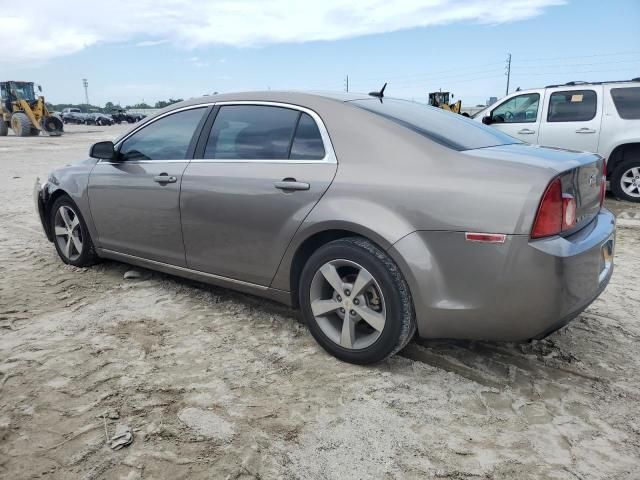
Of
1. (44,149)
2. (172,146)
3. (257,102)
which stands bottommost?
(44,149)

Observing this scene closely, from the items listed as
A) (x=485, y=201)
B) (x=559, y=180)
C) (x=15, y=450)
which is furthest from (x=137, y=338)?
(x=559, y=180)

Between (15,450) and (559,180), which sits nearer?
(15,450)

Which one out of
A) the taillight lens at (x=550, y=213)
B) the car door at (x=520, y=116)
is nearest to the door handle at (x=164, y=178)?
the taillight lens at (x=550, y=213)

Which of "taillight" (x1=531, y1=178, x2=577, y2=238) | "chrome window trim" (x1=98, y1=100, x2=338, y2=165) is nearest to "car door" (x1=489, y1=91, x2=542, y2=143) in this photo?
"chrome window trim" (x1=98, y1=100, x2=338, y2=165)

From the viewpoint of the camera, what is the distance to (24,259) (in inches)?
196

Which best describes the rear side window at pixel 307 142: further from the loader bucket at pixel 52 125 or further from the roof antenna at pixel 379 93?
the loader bucket at pixel 52 125

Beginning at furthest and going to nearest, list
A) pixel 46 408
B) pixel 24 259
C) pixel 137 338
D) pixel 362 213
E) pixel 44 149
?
pixel 44 149 < pixel 24 259 < pixel 137 338 < pixel 362 213 < pixel 46 408

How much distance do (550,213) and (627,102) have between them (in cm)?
680

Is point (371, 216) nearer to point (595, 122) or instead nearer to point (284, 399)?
A: point (284, 399)

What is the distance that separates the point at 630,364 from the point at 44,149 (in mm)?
21237

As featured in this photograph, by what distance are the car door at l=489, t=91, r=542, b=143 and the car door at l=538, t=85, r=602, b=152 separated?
122 mm

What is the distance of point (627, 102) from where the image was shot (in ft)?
25.3

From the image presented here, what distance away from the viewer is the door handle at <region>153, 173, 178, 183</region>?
3.54m

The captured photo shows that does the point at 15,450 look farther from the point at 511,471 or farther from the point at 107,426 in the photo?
the point at 511,471
